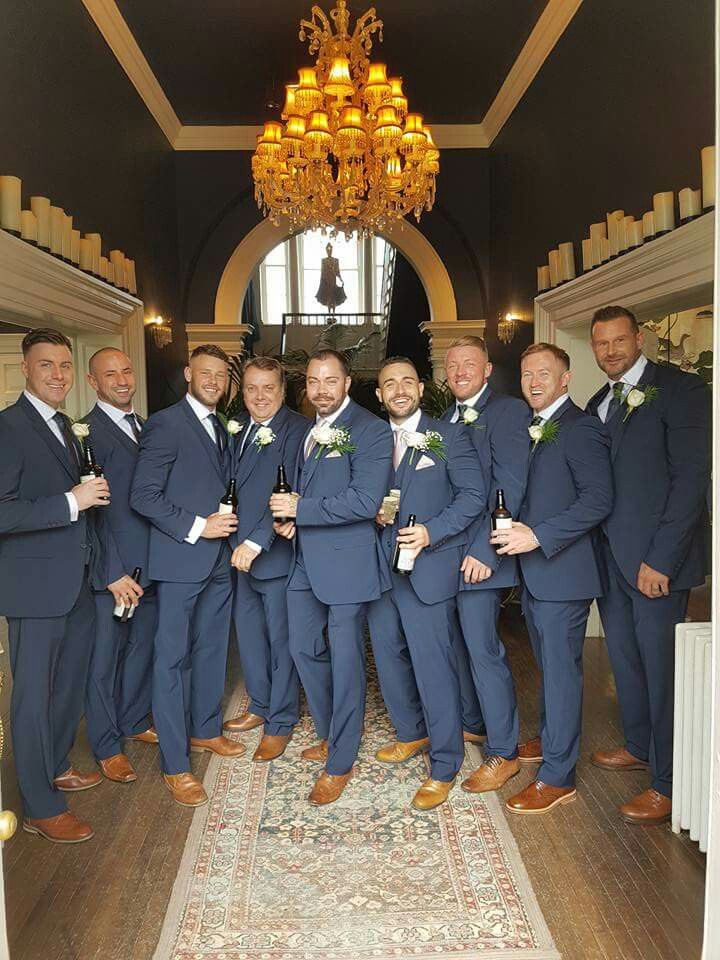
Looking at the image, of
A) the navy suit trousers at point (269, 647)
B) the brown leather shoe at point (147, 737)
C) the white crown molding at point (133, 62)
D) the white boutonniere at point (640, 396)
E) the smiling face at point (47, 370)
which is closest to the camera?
the smiling face at point (47, 370)

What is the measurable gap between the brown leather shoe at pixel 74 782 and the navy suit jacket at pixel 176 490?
1.03 m

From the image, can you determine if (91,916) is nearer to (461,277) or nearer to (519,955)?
(519,955)

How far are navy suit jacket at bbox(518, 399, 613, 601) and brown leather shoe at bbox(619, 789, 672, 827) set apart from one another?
0.89m

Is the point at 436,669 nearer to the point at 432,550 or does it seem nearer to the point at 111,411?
the point at 432,550

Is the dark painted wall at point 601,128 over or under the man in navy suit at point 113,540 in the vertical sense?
over

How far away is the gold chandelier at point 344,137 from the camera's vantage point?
5773 millimetres

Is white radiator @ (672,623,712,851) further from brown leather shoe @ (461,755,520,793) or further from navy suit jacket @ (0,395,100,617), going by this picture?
navy suit jacket @ (0,395,100,617)

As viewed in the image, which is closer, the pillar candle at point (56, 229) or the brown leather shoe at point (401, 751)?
the brown leather shoe at point (401, 751)

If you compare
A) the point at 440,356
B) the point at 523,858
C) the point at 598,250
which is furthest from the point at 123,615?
the point at 440,356

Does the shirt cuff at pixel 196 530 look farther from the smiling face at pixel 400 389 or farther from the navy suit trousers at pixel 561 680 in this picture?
the navy suit trousers at pixel 561 680

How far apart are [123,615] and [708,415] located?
279cm

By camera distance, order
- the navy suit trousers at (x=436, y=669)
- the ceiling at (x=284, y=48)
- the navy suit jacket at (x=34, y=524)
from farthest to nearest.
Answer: the ceiling at (x=284, y=48) < the navy suit trousers at (x=436, y=669) < the navy suit jacket at (x=34, y=524)

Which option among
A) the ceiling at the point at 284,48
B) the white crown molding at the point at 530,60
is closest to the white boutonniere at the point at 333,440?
the white crown molding at the point at 530,60

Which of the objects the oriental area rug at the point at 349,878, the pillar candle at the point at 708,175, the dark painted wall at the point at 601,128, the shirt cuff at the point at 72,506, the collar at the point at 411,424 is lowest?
the oriental area rug at the point at 349,878
